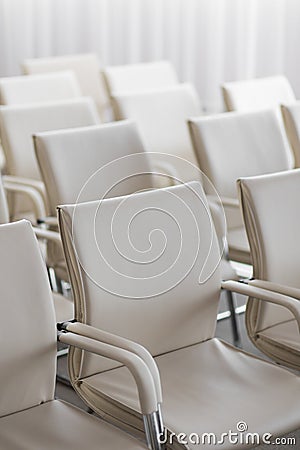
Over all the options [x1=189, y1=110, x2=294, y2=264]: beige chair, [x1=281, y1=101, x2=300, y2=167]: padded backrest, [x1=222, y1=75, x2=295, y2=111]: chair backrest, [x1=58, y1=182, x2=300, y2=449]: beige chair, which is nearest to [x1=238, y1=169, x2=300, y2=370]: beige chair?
[x1=58, y1=182, x2=300, y2=449]: beige chair

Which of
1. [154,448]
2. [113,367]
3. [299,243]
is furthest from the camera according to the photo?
[299,243]

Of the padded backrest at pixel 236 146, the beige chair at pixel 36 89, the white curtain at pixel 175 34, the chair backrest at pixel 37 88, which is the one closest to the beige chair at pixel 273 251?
the padded backrest at pixel 236 146

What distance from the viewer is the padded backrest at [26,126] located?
4.15m

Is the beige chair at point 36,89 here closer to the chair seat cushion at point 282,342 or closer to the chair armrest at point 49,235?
the chair armrest at point 49,235

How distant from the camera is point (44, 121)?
427cm

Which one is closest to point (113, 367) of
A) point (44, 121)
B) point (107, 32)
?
point (44, 121)

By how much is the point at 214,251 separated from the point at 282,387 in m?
0.49

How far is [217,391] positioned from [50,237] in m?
1.12

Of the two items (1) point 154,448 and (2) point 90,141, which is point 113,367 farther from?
(2) point 90,141

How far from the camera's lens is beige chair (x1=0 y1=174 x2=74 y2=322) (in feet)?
9.80

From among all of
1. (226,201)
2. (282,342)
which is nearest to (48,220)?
(226,201)

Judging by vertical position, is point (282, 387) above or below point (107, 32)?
below

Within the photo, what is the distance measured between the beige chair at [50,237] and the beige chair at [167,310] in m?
0.46

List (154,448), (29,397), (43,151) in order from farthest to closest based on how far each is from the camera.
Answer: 1. (43,151)
2. (29,397)
3. (154,448)
